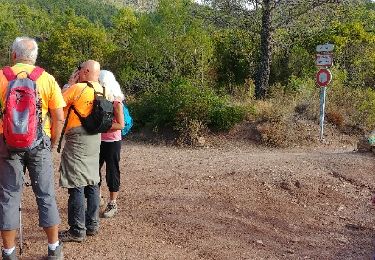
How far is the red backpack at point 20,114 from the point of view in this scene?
3.71 meters

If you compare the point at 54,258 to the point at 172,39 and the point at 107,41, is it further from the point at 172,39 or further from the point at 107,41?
the point at 107,41

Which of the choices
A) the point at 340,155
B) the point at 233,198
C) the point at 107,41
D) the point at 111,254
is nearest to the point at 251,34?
the point at 340,155

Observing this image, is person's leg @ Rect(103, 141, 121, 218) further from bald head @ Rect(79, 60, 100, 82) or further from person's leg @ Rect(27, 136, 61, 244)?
person's leg @ Rect(27, 136, 61, 244)

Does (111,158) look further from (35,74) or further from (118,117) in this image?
(35,74)

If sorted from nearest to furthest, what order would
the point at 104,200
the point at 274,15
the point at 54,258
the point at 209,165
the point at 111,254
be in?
the point at 54,258
the point at 111,254
the point at 104,200
the point at 209,165
the point at 274,15

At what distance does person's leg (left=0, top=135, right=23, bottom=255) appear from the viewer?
389 cm

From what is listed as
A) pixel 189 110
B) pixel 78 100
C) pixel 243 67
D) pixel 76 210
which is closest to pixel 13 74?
pixel 78 100

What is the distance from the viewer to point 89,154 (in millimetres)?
Result: 4594

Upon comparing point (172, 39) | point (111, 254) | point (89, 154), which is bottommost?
point (111, 254)

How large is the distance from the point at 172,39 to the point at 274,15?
9.43 feet

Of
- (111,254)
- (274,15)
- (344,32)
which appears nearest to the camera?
(111,254)

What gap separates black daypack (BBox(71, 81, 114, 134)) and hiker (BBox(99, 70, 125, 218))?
0.29 metres

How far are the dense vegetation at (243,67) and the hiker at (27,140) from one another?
6.63m

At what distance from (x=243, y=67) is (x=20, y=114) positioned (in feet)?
42.0
